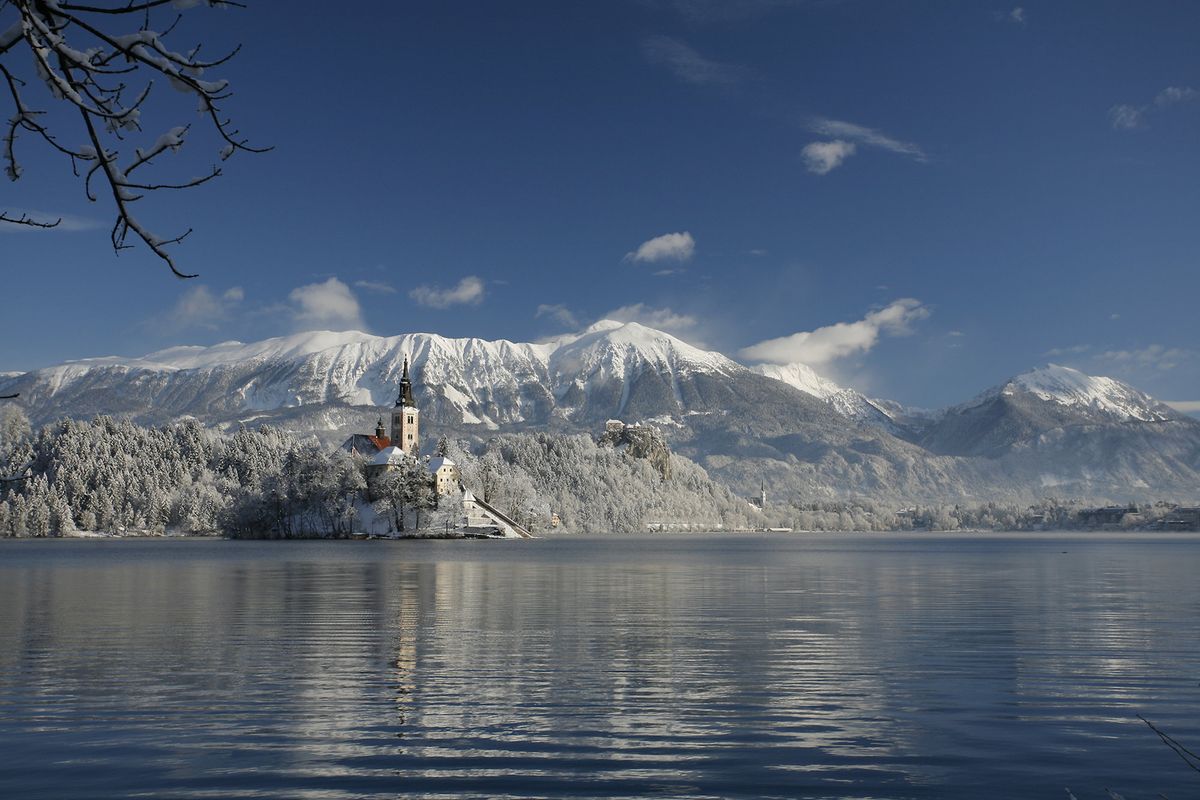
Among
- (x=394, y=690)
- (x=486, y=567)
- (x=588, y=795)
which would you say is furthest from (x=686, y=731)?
(x=486, y=567)

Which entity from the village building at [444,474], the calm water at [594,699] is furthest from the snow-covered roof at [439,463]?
the calm water at [594,699]

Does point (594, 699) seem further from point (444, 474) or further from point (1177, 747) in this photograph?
point (444, 474)

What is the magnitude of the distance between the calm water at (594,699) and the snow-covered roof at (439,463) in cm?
14566

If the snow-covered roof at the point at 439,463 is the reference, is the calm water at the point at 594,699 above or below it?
below

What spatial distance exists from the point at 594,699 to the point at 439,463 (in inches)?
6869

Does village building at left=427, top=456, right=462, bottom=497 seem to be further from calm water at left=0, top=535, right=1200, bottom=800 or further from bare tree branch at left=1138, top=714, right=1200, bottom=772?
bare tree branch at left=1138, top=714, right=1200, bottom=772

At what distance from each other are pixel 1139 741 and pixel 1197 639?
1647 cm

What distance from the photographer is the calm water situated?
1467 cm

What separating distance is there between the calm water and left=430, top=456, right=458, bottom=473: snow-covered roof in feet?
478

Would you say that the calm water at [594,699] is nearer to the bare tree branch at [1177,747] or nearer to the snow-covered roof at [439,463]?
the bare tree branch at [1177,747]

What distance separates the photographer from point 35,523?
19800 cm

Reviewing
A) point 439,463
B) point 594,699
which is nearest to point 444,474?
point 439,463

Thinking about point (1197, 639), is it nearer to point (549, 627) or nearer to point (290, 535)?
point (549, 627)

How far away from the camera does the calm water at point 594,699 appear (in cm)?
1467
